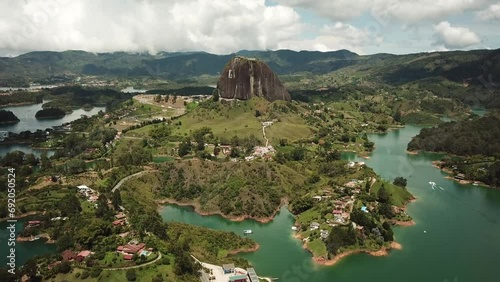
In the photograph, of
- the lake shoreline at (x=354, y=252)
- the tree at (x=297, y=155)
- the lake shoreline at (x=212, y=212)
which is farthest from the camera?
the tree at (x=297, y=155)

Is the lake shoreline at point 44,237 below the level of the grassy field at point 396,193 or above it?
below

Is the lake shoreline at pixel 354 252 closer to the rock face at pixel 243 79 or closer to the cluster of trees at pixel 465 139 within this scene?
the cluster of trees at pixel 465 139

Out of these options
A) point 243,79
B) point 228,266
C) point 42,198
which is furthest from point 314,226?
point 243,79

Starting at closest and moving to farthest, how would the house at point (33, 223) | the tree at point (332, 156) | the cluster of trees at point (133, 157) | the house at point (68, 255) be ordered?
1. the house at point (68, 255)
2. the house at point (33, 223)
3. the cluster of trees at point (133, 157)
4. the tree at point (332, 156)

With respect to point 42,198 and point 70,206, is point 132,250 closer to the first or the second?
point 70,206

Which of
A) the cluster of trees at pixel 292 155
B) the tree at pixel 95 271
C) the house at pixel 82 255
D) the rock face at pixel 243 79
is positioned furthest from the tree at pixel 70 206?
the rock face at pixel 243 79

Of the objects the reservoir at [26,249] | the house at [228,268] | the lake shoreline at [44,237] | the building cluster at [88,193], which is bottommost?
the reservoir at [26,249]

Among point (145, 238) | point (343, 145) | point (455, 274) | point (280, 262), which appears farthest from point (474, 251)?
point (343, 145)

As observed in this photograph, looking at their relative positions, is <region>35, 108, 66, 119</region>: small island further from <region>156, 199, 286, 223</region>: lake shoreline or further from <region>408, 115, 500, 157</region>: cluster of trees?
<region>408, 115, 500, 157</region>: cluster of trees
